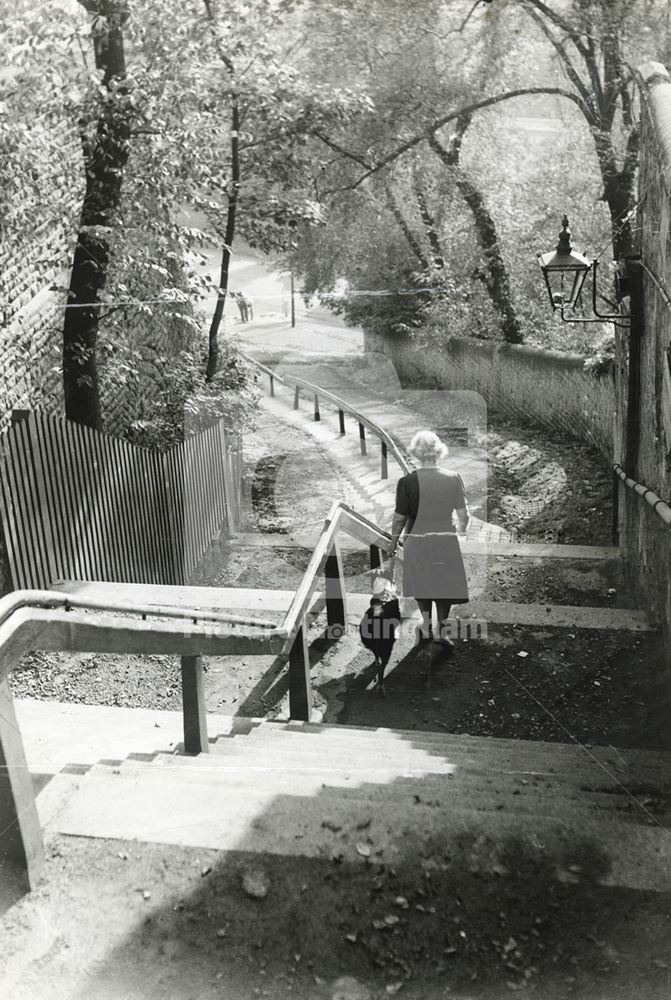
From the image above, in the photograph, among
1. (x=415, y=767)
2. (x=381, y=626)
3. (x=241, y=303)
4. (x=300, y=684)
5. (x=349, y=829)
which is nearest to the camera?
(x=349, y=829)

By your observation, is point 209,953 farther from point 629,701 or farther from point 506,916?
point 629,701

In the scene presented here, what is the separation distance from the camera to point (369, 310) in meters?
9.91

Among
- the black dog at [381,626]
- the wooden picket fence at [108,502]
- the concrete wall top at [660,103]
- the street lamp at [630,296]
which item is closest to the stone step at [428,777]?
the black dog at [381,626]

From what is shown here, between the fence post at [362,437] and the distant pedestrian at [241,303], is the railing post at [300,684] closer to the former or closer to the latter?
the distant pedestrian at [241,303]

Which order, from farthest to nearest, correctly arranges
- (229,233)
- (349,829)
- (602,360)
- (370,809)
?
1. (602,360)
2. (229,233)
3. (370,809)
4. (349,829)

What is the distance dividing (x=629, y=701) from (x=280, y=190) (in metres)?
5.68

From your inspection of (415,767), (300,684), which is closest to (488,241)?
(300,684)

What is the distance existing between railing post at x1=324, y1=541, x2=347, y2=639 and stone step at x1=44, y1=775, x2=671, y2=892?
310 cm

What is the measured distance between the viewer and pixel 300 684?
15.8ft

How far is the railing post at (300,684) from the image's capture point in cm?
471

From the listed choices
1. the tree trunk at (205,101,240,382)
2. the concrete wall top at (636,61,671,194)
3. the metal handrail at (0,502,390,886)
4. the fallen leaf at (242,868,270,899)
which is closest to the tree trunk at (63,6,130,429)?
the tree trunk at (205,101,240,382)

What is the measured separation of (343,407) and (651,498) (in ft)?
14.4

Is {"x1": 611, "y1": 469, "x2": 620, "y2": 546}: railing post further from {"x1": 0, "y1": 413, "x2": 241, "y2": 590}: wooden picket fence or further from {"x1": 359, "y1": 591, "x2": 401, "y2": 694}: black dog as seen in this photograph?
{"x1": 359, "y1": 591, "x2": 401, "y2": 694}: black dog

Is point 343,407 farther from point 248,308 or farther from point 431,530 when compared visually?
point 431,530
